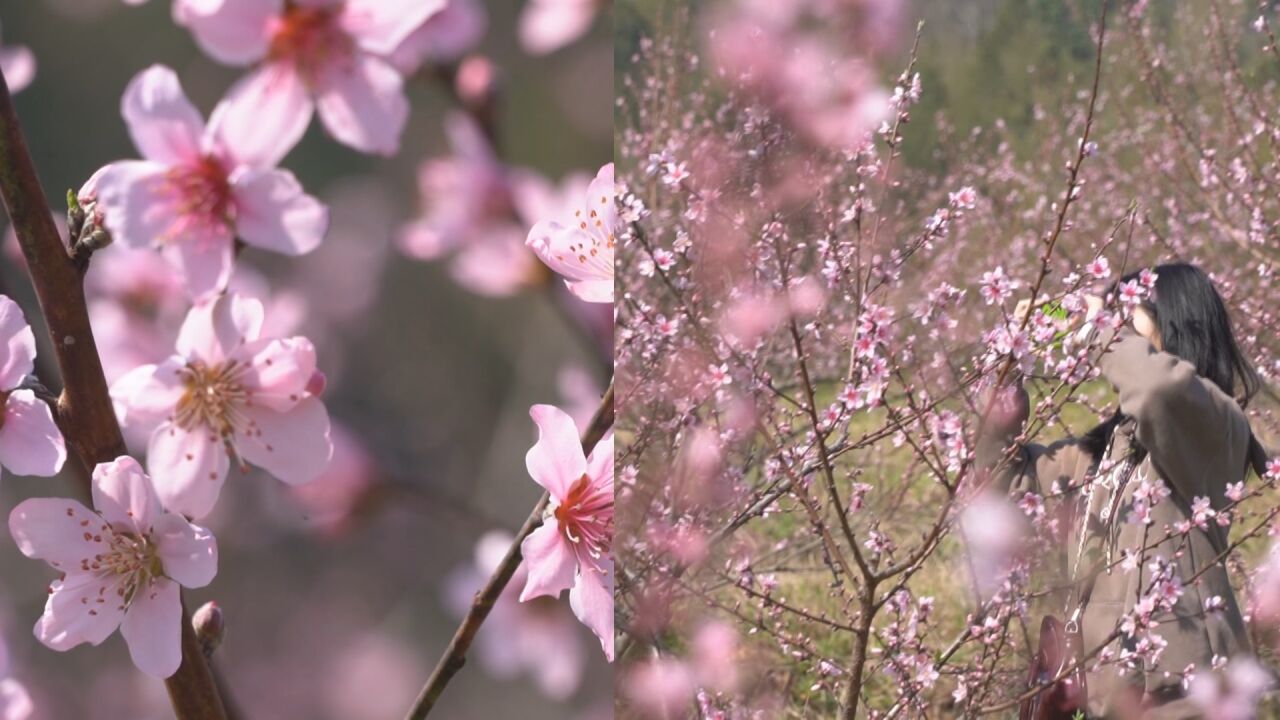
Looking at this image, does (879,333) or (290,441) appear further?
(879,333)

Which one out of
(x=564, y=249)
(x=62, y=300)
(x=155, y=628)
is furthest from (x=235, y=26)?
(x=155, y=628)

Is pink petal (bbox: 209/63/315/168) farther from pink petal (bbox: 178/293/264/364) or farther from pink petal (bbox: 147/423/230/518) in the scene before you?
pink petal (bbox: 147/423/230/518)

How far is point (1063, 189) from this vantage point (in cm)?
118

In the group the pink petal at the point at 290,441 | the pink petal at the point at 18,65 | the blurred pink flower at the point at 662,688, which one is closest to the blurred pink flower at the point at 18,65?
the pink petal at the point at 18,65

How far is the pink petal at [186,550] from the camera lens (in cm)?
92

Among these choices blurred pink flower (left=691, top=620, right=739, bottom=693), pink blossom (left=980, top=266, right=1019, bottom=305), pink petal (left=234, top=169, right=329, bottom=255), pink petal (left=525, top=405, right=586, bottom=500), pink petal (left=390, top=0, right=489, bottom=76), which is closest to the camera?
pink petal (left=234, top=169, right=329, bottom=255)

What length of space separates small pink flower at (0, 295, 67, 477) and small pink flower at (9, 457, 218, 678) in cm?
4

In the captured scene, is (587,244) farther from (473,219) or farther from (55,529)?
(55,529)

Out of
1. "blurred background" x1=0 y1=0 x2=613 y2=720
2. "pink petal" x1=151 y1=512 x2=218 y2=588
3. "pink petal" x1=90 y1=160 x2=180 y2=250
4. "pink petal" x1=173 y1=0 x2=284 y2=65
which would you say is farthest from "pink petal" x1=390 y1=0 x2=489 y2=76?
"pink petal" x1=151 y1=512 x2=218 y2=588

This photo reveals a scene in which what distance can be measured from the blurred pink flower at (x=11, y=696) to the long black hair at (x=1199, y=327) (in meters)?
1.11

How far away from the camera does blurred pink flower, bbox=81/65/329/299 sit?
856 millimetres

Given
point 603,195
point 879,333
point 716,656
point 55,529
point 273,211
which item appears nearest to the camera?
point 273,211

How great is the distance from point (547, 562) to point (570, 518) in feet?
0.16

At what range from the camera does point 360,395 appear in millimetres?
1016
